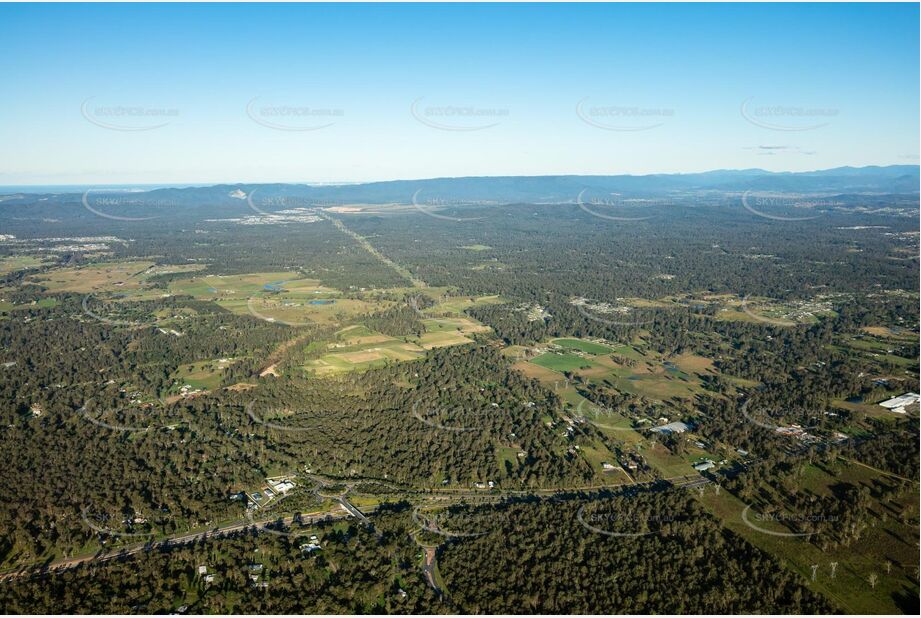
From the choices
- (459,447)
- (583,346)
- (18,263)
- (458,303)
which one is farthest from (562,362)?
(18,263)

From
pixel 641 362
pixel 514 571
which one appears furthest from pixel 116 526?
pixel 641 362

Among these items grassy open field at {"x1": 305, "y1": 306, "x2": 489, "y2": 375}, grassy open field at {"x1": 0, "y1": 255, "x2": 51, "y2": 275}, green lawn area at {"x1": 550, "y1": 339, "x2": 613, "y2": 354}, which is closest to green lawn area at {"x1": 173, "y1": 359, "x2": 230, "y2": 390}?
grassy open field at {"x1": 305, "y1": 306, "x2": 489, "y2": 375}

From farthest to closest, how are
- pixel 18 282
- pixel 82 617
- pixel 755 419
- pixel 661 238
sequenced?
pixel 661 238 < pixel 18 282 < pixel 755 419 < pixel 82 617

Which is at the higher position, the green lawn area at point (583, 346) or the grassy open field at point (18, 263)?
the grassy open field at point (18, 263)

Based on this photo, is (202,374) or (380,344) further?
(380,344)

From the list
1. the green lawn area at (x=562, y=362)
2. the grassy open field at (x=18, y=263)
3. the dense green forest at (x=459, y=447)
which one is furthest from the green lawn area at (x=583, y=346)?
the grassy open field at (x=18, y=263)

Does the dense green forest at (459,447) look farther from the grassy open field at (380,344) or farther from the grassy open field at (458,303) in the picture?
the grassy open field at (458,303)

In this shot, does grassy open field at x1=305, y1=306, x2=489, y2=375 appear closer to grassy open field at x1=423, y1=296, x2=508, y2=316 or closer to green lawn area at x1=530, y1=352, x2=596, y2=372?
grassy open field at x1=423, y1=296, x2=508, y2=316

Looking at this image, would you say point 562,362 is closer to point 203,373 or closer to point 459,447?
point 459,447

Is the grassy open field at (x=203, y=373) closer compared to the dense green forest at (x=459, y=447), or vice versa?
the dense green forest at (x=459, y=447)

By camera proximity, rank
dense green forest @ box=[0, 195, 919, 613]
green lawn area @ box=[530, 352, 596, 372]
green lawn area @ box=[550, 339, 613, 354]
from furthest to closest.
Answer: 1. green lawn area @ box=[550, 339, 613, 354]
2. green lawn area @ box=[530, 352, 596, 372]
3. dense green forest @ box=[0, 195, 919, 613]

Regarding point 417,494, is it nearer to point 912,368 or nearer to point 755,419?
point 755,419
